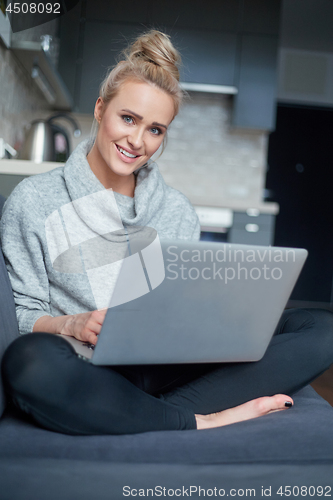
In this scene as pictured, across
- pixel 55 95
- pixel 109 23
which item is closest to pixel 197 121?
pixel 109 23

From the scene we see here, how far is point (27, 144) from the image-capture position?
83.4 inches

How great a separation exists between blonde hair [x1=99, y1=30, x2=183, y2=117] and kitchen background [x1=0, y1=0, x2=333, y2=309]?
1.16 m

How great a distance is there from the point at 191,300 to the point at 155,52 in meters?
0.72

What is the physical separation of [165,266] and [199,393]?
359mm

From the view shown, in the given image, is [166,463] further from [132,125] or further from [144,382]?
[132,125]

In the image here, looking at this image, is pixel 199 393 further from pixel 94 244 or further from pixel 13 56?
pixel 13 56

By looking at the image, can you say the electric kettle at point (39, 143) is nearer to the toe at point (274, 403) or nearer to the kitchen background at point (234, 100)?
the kitchen background at point (234, 100)

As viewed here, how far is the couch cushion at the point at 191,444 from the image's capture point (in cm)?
68

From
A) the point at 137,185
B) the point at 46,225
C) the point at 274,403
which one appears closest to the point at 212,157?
the point at 137,185

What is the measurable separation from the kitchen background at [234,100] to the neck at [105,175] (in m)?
1.12

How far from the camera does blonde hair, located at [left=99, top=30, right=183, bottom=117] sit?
1.09 meters

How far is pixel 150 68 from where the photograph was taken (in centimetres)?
109

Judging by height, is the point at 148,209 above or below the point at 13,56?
below

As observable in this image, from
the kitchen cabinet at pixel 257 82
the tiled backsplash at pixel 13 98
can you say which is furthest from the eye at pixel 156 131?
the kitchen cabinet at pixel 257 82
